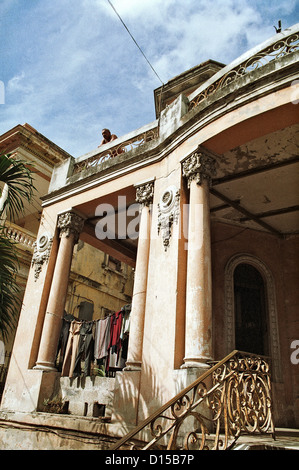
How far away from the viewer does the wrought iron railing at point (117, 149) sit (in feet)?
30.9

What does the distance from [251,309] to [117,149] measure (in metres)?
5.68

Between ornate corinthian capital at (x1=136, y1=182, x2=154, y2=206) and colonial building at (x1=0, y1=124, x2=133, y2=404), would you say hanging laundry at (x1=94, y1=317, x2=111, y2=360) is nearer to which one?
ornate corinthian capital at (x1=136, y1=182, x2=154, y2=206)

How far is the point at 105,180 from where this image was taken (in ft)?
32.0

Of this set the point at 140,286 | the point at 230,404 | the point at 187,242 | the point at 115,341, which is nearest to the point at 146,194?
the point at 187,242

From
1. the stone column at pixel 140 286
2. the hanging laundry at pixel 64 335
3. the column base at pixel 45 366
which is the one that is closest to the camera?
the stone column at pixel 140 286

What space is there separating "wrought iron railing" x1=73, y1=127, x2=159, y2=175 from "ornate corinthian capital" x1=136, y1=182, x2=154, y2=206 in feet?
4.78

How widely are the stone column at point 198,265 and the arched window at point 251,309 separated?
3025 millimetres

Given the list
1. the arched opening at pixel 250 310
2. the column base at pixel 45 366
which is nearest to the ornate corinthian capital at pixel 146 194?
the arched opening at pixel 250 310

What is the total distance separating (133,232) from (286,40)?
6.73 meters

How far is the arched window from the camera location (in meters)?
8.94

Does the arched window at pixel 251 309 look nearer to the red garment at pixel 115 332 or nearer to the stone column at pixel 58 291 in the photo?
the red garment at pixel 115 332
